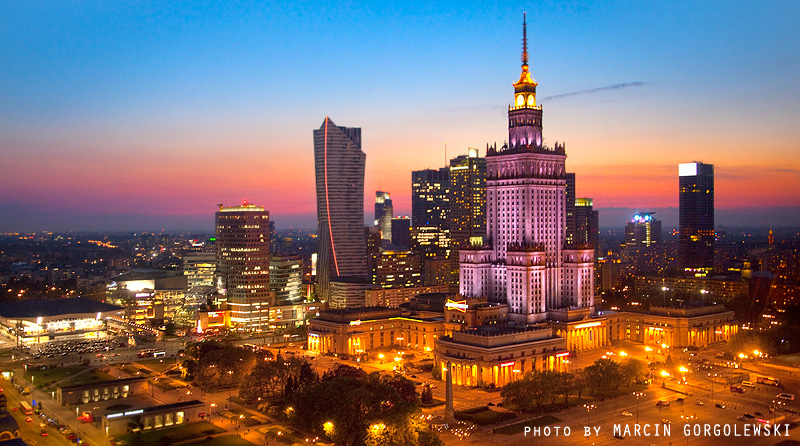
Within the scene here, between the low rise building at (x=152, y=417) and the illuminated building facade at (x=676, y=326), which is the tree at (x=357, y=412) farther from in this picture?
the illuminated building facade at (x=676, y=326)

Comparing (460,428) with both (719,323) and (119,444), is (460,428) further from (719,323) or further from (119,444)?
(719,323)

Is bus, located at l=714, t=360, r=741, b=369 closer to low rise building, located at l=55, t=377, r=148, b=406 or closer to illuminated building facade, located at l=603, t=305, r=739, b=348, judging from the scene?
illuminated building facade, located at l=603, t=305, r=739, b=348

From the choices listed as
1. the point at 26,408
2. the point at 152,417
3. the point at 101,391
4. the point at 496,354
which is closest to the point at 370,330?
the point at 496,354

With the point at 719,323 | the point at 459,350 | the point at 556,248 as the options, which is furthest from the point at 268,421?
the point at 719,323

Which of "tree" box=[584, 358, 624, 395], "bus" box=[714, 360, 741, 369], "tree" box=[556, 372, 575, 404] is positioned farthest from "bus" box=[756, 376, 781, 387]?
"tree" box=[556, 372, 575, 404]

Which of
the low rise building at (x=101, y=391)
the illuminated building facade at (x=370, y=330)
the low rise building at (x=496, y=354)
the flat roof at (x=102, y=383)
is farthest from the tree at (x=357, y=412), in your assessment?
the illuminated building facade at (x=370, y=330)

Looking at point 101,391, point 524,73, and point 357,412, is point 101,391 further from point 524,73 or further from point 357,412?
point 524,73
